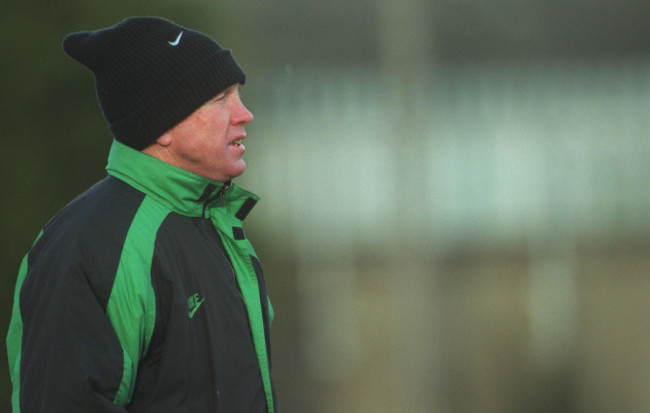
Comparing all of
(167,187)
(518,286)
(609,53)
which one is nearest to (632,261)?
(518,286)

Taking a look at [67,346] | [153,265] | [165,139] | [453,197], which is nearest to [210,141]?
[165,139]

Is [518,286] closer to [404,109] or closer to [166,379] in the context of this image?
[404,109]

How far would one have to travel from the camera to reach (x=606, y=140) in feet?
14.9

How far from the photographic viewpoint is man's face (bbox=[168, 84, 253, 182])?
6.85 feet

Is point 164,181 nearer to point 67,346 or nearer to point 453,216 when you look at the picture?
point 67,346

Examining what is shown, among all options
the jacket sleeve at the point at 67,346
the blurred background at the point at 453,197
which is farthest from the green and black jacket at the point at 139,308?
the blurred background at the point at 453,197

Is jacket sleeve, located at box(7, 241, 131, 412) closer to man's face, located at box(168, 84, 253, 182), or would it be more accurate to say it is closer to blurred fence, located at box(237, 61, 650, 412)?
man's face, located at box(168, 84, 253, 182)

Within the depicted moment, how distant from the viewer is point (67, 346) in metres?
1.76

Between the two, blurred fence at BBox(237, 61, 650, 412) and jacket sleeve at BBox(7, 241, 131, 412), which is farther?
blurred fence at BBox(237, 61, 650, 412)

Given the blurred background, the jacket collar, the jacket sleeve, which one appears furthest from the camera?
the blurred background

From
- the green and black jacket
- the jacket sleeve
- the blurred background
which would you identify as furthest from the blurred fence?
the jacket sleeve

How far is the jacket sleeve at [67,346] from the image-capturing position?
1748 millimetres

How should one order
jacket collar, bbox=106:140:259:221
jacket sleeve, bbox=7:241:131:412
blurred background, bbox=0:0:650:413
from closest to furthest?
jacket sleeve, bbox=7:241:131:412, jacket collar, bbox=106:140:259:221, blurred background, bbox=0:0:650:413

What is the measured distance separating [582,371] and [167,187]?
307cm
